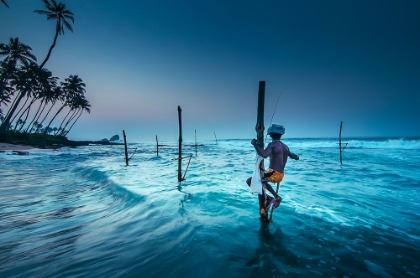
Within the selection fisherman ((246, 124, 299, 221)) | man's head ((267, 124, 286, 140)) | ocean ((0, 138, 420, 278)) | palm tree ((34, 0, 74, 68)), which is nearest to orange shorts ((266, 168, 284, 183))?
fisherman ((246, 124, 299, 221))

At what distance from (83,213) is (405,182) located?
1795cm

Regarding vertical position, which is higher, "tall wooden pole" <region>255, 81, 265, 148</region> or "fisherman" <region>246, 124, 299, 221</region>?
"tall wooden pole" <region>255, 81, 265, 148</region>

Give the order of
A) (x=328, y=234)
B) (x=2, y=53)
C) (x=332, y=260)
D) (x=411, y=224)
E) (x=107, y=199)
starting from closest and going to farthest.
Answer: (x=332, y=260), (x=328, y=234), (x=411, y=224), (x=107, y=199), (x=2, y=53)

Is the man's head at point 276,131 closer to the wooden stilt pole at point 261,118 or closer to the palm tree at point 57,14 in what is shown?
the wooden stilt pole at point 261,118

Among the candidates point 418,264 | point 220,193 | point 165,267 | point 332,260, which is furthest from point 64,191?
point 418,264

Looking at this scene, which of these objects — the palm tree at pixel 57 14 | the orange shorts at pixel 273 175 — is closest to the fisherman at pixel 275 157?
the orange shorts at pixel 273 175

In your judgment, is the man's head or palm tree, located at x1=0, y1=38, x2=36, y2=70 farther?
palm tree, located at x1=0, y1=38, x2=36, y2=70

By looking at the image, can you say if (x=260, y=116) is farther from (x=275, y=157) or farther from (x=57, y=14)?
(x=57, y=14)

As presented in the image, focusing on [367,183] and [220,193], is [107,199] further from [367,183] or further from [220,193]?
[367,183]

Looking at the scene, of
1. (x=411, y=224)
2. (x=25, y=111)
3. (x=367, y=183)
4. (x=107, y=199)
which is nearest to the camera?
(x=411, y=224)

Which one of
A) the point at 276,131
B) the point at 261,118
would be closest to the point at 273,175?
the point at 276,131

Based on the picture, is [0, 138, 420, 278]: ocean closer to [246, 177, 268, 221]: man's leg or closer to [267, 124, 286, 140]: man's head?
[246, 177, 268, 221]: man's leg

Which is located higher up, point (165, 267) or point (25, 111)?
point (25, 111)

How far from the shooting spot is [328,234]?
5.11 meters
